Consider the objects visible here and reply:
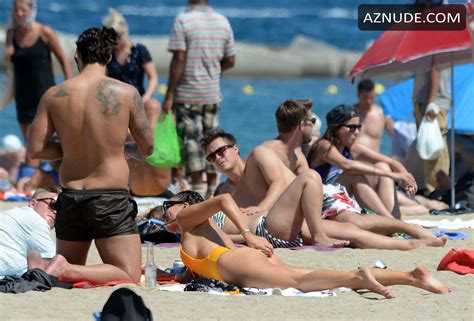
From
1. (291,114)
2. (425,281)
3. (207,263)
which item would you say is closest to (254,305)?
(207,263)

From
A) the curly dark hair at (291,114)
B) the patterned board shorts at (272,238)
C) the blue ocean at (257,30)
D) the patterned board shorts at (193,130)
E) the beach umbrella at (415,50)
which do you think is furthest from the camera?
the blue ocean at (257,30)

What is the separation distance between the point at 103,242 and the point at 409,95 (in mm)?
7074

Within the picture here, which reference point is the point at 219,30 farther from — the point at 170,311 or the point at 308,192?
the point at 170,311

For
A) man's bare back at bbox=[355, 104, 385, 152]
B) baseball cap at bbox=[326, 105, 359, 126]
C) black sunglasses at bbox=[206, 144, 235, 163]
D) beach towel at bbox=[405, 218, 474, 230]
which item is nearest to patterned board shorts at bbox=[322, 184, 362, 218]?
baseball cap at bbox=[326, 105, 359, 126]

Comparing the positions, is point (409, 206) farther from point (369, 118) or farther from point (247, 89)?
point (247, 89)

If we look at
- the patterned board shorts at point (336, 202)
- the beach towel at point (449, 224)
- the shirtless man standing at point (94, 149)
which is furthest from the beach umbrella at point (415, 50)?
the shirtless man standing at point (94, 149)

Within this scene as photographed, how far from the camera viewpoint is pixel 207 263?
21.1ft

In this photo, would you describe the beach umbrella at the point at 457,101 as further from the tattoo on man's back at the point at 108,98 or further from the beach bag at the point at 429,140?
the tattoo on man's back at the point at 108,98

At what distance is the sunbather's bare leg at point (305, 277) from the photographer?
6043 millimetres

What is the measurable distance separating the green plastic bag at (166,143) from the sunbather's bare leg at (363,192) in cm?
184

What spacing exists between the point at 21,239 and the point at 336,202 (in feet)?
8.60

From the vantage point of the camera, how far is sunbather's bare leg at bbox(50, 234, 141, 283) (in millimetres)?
6359

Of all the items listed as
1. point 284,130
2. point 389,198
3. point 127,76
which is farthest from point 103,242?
point 127,76

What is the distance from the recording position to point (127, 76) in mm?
10289
